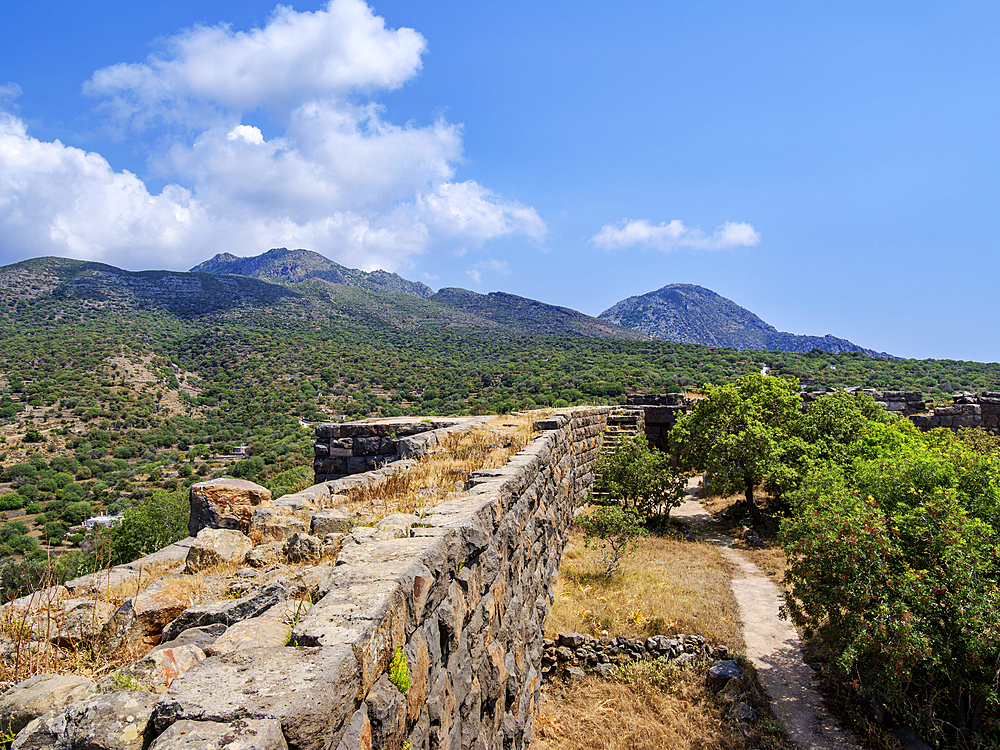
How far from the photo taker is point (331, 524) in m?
4.50

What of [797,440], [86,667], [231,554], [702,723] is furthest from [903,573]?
[797,440]

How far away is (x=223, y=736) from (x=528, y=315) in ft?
333

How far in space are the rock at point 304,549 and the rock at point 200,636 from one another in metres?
1.11

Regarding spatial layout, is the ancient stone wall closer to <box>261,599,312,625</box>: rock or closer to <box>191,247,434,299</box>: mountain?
<box>261,599,312,625</box>: rock

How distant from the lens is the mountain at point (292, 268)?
157625 millimetres

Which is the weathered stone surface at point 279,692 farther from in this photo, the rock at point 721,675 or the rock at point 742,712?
the rock at point 721,675

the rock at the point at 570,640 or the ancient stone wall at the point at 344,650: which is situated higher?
the ancient stone wall at the point at 344,650

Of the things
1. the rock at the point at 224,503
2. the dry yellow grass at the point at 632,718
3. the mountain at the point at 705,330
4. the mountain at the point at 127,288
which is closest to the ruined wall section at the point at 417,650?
the dry yellow grass at the point at 632,718

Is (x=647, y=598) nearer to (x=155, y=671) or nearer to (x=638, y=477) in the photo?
(x=638, y=477)

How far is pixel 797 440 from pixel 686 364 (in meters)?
42.4

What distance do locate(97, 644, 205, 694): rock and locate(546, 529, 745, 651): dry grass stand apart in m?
6.06

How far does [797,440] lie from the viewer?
13797mm

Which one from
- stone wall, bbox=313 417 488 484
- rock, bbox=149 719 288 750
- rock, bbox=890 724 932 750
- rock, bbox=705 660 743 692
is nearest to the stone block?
rock, bbox=149 719 288 750

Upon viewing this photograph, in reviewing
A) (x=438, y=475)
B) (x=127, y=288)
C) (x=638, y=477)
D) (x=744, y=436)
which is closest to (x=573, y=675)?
(x=438, y=475)
